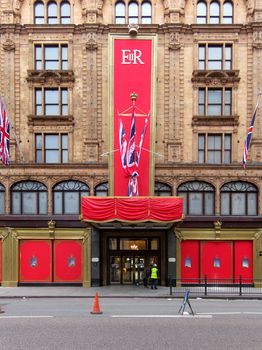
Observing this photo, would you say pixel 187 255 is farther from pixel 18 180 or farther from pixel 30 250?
pixel 18 180

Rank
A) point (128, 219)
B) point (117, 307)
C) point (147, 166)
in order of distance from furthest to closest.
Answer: point (147, 166), point (128, 219), point (117, 307)

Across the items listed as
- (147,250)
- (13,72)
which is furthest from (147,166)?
(13,72)

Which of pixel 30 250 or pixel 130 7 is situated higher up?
pixel 130 7

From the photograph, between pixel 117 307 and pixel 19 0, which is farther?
pixel 19 0

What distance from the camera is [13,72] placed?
25.6m

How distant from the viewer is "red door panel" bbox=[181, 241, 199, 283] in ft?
82.4

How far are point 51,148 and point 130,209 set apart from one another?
8209mm

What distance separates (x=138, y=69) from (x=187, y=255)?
12.9 metres

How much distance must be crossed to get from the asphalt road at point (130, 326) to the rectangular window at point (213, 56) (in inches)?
618

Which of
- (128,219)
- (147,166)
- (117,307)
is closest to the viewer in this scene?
(117,307)

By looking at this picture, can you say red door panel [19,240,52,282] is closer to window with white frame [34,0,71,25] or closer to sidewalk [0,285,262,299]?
sidewalk [0,285,262,299]

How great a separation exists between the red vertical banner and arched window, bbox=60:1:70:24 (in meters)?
4.26

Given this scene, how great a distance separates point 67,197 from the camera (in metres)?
25.6

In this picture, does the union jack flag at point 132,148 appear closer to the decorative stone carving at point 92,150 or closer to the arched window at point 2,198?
the decorative stone carving at point 92,150
